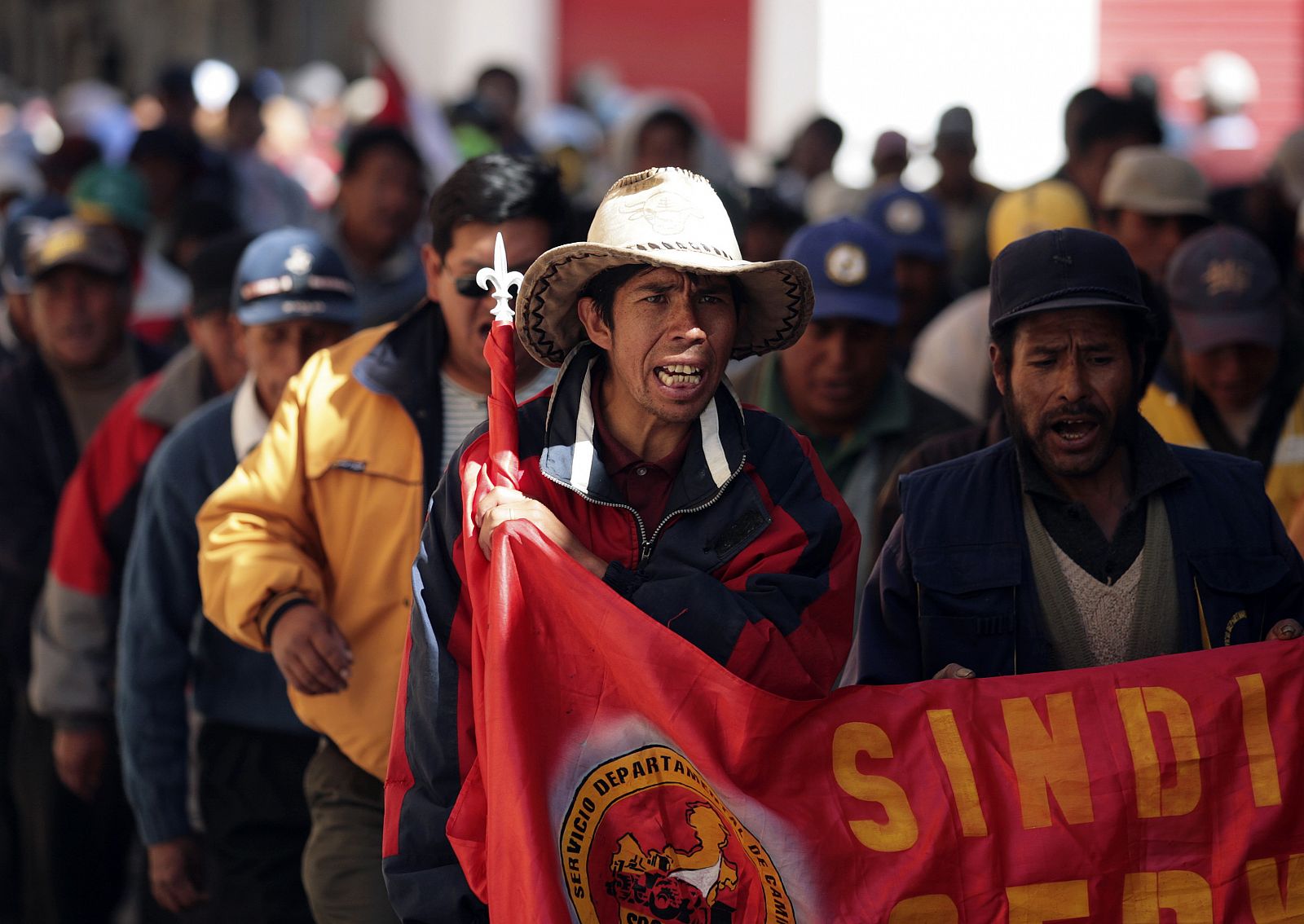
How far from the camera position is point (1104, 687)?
3711mm

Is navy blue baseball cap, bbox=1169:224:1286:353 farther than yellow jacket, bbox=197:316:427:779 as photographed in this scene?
Yes

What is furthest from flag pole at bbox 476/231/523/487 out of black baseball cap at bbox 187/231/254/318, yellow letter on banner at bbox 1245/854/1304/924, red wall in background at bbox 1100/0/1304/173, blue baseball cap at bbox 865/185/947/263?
red wall in background at bbox 1100/0/1304/173

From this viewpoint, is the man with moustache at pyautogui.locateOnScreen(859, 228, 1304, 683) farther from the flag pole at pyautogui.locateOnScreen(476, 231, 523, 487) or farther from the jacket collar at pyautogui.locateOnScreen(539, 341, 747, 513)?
the flag pole at pyautogui.locateOnScreen(476, 231, 523, 487)

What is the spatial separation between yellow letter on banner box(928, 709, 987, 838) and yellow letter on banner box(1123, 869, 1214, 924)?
0.30m

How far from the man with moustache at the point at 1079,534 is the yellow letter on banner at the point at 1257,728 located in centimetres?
14

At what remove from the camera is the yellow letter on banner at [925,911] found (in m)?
3.56

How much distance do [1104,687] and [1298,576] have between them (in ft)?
1.62

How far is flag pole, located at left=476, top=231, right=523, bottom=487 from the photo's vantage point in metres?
3.63

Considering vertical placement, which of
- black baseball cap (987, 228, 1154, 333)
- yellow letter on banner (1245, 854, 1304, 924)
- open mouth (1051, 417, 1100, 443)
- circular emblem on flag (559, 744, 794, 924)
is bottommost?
yellow letter on banner (1245, 854, 1304, 924)

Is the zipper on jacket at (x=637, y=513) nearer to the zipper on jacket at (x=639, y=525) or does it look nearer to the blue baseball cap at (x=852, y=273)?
the zipper on jacket at (x=639, y=525)

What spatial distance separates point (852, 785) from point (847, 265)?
2.70 metres

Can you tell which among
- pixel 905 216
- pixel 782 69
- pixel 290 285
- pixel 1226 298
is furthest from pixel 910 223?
pixel 782 69

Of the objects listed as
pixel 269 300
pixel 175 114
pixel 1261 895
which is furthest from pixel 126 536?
pixel 175 114

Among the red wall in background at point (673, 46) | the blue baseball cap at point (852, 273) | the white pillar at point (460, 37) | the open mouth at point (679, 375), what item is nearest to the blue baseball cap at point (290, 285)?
the blue baseball cap at point (852, 273)
